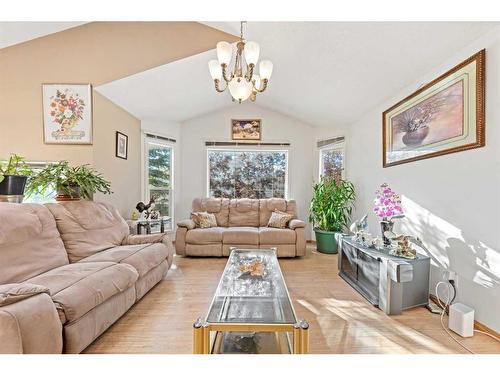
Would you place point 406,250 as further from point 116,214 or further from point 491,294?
point 116,214

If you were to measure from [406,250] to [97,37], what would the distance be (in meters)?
4.33

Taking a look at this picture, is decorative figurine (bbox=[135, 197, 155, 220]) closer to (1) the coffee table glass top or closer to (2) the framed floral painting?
(2) the framed floral painting

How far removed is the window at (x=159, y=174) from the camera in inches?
166

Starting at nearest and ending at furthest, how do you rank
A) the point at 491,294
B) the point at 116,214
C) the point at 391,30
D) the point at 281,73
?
the point at 491,294
the point at 391,30
the point at 116,214
the point at 281,73

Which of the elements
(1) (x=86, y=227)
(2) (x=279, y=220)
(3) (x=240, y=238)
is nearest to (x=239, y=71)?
(1) (x=86, y=227)

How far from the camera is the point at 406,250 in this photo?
2.19 m

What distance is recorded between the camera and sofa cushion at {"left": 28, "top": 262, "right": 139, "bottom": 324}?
138 centimetres

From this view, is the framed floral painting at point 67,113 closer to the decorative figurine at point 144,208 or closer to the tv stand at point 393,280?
the decorative figurine at point 144,208

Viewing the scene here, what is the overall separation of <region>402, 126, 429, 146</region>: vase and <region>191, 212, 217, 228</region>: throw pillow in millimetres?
3026

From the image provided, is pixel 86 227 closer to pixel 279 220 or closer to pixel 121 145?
pixel 121 145

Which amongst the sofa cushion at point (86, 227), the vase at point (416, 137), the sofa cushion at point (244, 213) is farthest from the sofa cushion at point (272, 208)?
the sofa cushion at point (86, 227)
